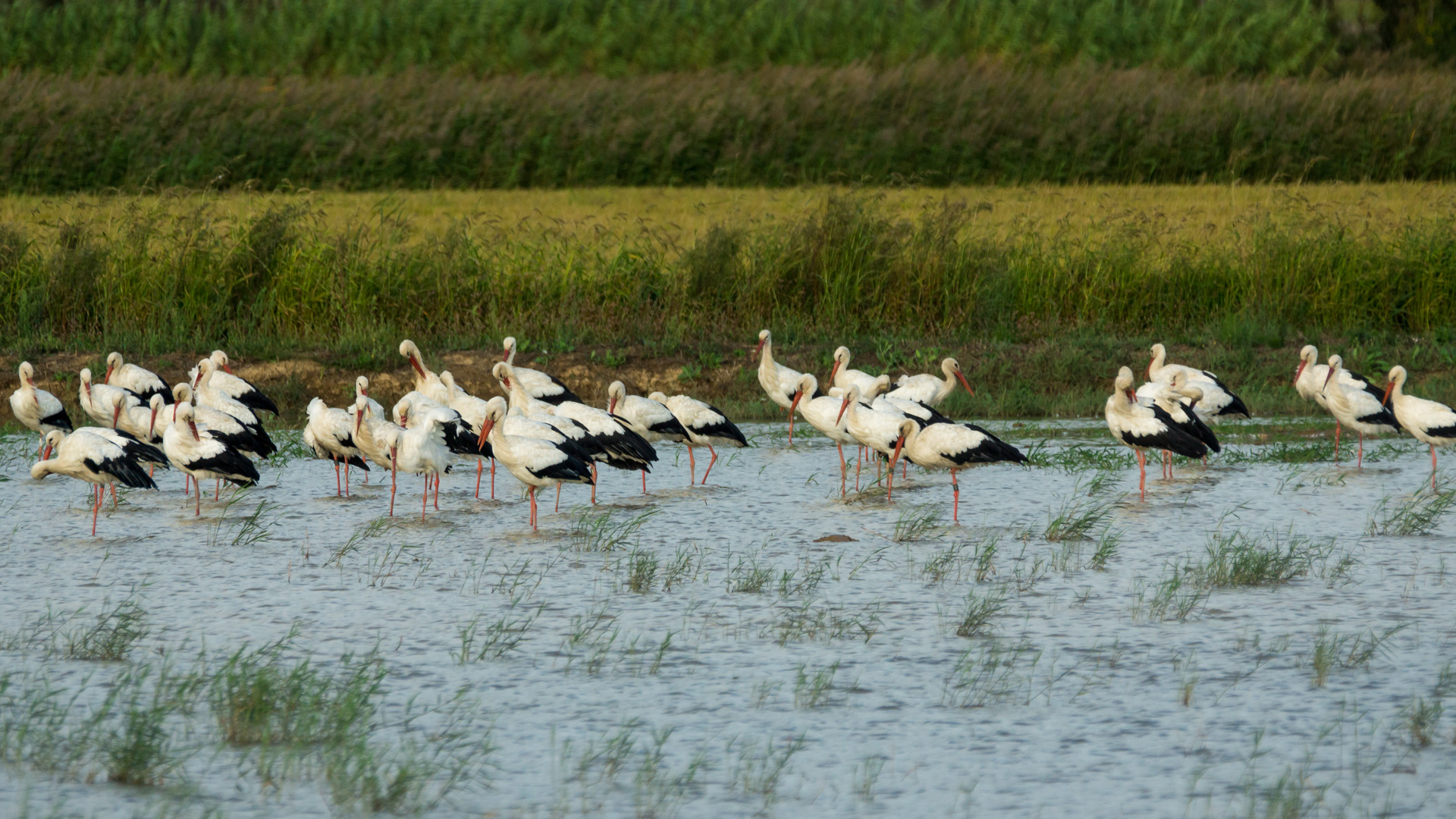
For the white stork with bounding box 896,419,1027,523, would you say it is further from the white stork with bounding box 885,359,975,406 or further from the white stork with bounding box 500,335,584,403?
the white stork with bounding box 500,335,584,403

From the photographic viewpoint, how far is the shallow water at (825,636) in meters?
5.87

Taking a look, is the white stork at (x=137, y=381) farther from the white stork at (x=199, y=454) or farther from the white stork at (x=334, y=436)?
the white stork at (x=199, y=454)

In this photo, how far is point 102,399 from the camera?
43.8ft

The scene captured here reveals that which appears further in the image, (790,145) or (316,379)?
(790,145)

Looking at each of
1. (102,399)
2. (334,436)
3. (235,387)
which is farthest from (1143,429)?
(102,399)

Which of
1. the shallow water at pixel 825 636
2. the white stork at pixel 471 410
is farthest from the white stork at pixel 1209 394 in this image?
the white stork at pixel 471 410

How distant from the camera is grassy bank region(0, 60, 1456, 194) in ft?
103

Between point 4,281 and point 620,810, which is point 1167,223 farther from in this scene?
point 620,810

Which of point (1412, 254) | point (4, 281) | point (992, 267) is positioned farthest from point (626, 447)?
point (1412, 254)

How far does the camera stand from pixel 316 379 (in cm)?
1642

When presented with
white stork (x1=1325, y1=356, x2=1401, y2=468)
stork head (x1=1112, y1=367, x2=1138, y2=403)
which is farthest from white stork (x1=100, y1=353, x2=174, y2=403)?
white stork (x1=1325, y1=356, x2=1401, y2=468)

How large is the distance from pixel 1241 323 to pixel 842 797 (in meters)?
12.9

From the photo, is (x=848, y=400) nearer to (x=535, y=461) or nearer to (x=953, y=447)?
(x=953, y=447)

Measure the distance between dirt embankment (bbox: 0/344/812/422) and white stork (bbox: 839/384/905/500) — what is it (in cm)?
435
